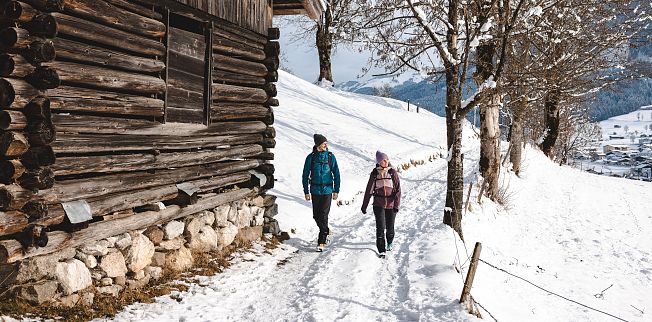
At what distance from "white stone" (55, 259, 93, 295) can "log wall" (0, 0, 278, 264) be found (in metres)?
0.37

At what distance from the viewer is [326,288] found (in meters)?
6.44

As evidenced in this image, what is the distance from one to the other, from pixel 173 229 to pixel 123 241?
0.97 metres

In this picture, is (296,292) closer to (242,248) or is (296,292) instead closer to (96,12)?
(242,248)

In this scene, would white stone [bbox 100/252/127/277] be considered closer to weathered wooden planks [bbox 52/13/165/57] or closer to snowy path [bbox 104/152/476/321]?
snowy path [bbox 104/152/476/321]

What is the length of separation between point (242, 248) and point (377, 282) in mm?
2603

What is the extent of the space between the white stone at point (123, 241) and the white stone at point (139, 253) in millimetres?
66

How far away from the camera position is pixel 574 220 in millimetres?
13602

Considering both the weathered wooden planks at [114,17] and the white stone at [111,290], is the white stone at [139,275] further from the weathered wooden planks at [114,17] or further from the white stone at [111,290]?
the weathered wooden planks at [114,17]

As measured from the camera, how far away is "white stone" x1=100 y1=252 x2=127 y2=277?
557cm

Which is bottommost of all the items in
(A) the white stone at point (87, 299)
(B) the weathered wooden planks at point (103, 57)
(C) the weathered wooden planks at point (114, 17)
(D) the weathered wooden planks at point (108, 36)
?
(A) the white stone at point (87, 299)

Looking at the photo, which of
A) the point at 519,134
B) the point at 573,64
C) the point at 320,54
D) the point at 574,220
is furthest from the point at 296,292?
the point at 320,54

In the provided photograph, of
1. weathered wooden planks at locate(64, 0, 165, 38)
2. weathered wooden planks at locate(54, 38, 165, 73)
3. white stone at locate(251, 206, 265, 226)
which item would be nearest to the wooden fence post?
white stone at locate(251, 206, 265, 226)

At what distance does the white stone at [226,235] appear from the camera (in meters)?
7.91

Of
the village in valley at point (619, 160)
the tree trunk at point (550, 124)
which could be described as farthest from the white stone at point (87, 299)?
the village in valley at point (619, 160)
